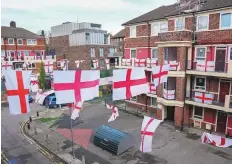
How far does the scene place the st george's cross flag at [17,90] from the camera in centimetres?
808

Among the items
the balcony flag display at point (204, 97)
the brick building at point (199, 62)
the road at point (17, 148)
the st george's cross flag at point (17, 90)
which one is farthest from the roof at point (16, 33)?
the balcony flag display at point (204, 97)

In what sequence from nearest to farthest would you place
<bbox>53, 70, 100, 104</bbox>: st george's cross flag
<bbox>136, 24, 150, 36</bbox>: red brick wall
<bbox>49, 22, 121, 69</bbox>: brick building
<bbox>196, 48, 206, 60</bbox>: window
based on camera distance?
1. <bbox>53, 70, 100, 104</bbox>: st george's cross flag
2. <bbox>196, 48, 206, 60</bbox>: window
3. <bbox>136, 24, 150, 36</bbox>: red brick wall
4. <bbox>49, 22, 121, 69</bbox>: brick building

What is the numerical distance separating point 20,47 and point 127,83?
42.4m

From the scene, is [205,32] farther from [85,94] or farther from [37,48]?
[37,48]

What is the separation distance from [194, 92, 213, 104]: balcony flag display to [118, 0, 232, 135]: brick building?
4.7 inches

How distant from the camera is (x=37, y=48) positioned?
156 ft

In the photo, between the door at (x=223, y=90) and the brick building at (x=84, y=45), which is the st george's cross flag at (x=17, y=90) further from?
the brick building at (x=84, y=45)

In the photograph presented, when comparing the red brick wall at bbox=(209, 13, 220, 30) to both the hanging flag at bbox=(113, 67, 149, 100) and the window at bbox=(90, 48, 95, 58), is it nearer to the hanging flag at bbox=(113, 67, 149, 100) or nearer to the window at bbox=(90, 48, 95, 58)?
the hanging flag at bbox=(113, 67, 149, 100)

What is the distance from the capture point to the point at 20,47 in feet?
147

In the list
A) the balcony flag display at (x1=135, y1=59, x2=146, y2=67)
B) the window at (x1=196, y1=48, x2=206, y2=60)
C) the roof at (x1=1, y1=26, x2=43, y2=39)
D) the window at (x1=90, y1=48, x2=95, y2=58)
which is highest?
the roof at (x1=1, y1=26, x2=43, y2=39)

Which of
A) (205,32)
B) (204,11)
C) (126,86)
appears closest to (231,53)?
(205,32)

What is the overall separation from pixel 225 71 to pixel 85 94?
13.1m

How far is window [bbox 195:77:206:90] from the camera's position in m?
18.6

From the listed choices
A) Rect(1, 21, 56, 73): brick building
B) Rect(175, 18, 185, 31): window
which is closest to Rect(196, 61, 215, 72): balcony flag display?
Rect(175, 18, 185, 31): window
